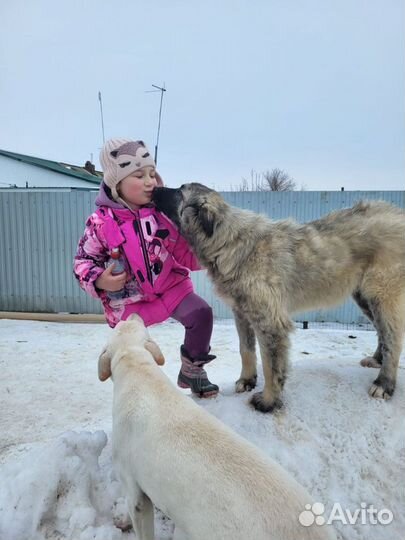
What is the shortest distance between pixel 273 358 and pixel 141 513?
138 cm

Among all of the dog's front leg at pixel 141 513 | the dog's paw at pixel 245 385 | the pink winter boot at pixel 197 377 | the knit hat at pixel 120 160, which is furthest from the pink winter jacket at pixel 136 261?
the dog's front leg at pixel 141 513

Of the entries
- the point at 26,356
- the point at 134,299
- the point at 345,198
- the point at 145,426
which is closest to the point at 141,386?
the point at 145,426

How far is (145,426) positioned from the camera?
1.68m

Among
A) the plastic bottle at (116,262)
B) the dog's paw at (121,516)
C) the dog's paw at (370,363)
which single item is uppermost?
the plastic bottle at (116,262)

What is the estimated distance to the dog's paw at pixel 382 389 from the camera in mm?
2832

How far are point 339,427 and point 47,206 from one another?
6493 mm

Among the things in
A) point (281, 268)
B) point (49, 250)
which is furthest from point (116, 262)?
point (49, 250)

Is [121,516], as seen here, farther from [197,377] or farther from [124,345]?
[197,377]

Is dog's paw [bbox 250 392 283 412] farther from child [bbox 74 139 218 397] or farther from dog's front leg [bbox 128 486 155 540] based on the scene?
dog's front leg [bbox 128 486 155 540]

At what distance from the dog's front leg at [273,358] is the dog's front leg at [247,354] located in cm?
33

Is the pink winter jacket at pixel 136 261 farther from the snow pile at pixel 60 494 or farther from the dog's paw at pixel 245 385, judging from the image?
the snow pile at pixel 60 494

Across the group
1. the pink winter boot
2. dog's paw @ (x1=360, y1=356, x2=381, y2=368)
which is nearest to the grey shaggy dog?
the pink winter boot

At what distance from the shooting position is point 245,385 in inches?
123

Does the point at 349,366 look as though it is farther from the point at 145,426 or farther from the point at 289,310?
the point at 145,426
